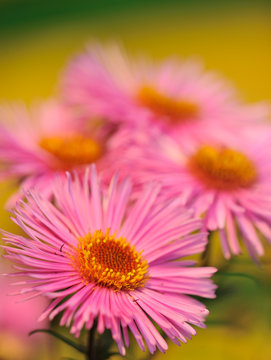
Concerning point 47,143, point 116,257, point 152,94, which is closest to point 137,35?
point 152,94

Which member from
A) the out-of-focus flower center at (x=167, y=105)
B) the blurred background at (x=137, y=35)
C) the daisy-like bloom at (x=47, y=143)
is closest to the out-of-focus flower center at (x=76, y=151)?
the daisy-like bloom at (x=47, y=143)

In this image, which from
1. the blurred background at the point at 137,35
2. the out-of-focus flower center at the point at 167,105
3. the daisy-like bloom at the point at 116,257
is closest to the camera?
the daisy-like bloom at the point at 116,257

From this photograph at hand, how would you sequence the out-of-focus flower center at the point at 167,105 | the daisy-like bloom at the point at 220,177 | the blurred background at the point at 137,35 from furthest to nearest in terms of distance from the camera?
the blurred background at the point at 137,35
the out-of-focus flower center at the point at 167,105
the daisy-like bloom at the point at 220,177

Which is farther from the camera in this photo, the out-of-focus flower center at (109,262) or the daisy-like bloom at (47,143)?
the daisy-like bloom at (47,143)

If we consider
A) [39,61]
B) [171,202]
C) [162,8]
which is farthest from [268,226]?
[162,8]

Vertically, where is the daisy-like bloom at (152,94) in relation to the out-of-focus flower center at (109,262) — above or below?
above

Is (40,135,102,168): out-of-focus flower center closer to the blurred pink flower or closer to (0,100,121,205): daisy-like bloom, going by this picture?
(0,100,121,205): daisy-like bloom

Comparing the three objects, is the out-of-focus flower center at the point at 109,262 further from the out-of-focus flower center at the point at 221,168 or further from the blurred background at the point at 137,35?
the blurred background at the point at 137,35

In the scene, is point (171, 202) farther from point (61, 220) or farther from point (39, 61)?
point (39, 61)
